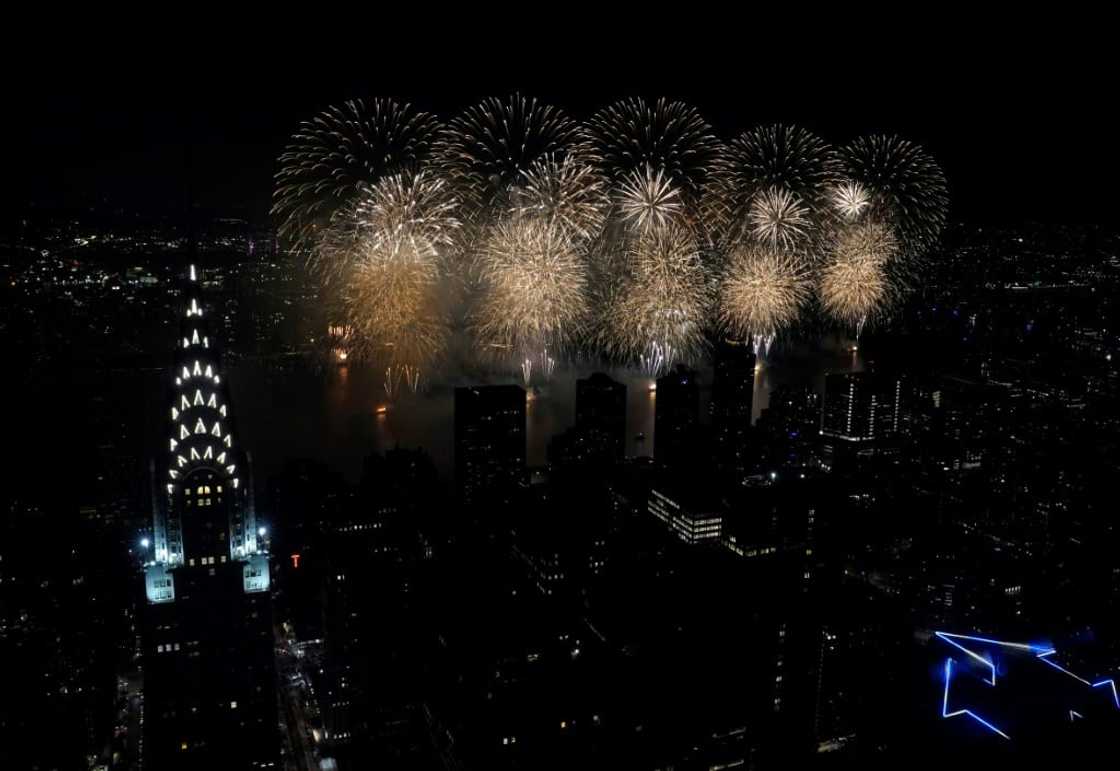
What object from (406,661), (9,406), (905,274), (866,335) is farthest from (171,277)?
(866,335)

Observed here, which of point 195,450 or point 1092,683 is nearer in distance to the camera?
point 1092,683

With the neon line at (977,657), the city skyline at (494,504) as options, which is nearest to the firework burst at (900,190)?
the city skyline at (494,504)

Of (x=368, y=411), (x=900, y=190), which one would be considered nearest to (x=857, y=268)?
(x=900, y=190)

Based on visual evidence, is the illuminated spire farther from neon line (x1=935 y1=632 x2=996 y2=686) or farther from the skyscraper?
the skyscraper

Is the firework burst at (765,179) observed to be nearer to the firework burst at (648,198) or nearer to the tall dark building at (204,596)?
the firework burst at (648,198)

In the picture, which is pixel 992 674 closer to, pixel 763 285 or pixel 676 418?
pixel 763 285

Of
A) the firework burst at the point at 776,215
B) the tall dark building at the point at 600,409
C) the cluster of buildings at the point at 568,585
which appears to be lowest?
the cluster of buildings at the point at 568,585
